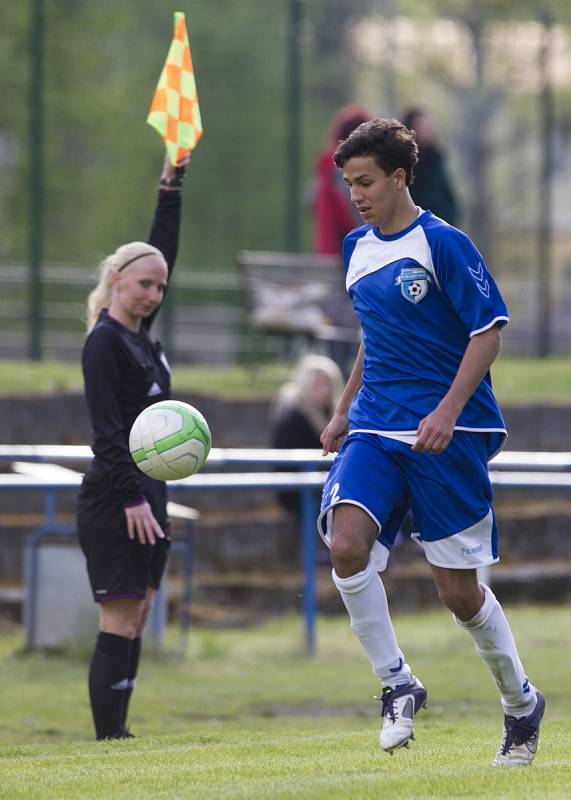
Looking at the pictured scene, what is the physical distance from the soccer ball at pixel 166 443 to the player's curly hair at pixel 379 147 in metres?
1.30

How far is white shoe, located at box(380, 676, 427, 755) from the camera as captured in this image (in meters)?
5.52

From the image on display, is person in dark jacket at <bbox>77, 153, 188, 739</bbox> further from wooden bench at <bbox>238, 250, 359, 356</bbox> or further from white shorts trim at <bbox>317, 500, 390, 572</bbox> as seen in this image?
wooden bench at <bbox>238, 250, 359, 356</bbox>

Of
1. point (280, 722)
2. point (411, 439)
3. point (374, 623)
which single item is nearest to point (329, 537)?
point (374, 623)

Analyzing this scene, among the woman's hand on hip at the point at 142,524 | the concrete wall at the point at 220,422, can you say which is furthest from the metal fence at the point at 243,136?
the woman's hand on hip at the point at 142,524

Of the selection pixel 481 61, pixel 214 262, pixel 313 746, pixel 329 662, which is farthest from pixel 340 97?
pixel 313 746

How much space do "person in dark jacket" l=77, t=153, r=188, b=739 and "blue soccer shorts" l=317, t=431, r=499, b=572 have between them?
1590mm

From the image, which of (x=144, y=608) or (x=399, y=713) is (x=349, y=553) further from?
(x=144, y=608)

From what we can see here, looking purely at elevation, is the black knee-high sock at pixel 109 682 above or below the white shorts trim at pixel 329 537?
below

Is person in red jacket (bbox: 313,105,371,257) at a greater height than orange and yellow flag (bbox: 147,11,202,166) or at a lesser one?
lesser

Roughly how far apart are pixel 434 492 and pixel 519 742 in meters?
0.91

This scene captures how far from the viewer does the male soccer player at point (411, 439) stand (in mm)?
5543

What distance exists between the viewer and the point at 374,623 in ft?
18.5

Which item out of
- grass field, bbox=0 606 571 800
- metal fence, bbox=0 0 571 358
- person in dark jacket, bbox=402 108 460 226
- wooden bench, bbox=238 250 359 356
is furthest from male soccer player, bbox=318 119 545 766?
metal fence, bbox=0 0 571 358

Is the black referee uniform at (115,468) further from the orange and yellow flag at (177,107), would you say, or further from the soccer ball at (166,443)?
the orange and yellow flag at (177,107)
